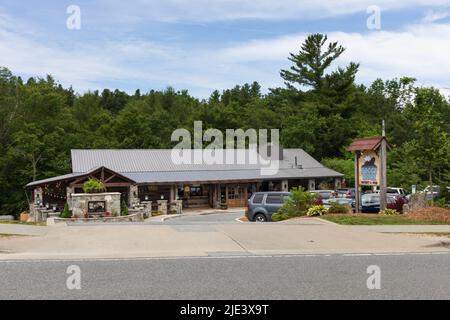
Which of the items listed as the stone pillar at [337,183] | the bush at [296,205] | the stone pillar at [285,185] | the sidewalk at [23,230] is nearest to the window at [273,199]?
the bush at [296,205]

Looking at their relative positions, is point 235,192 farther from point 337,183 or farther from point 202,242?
point 202,242

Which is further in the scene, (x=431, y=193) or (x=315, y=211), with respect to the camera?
(x=431, y=193)

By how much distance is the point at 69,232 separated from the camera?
14.8m

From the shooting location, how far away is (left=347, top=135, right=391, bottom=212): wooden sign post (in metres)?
22.4

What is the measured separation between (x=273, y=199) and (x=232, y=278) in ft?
50.6

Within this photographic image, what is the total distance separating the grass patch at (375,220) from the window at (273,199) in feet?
16.1

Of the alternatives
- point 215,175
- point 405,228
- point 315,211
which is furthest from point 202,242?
point 215,175

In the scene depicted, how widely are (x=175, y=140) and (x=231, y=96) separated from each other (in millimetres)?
34304

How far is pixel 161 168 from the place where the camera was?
44750 mm

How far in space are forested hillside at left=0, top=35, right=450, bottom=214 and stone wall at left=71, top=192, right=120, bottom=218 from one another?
20.9m

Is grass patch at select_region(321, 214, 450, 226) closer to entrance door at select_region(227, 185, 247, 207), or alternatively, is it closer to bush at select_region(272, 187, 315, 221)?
bush at select_region(272, 187, 315, 221)

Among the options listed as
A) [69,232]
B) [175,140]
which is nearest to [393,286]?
[69,232]

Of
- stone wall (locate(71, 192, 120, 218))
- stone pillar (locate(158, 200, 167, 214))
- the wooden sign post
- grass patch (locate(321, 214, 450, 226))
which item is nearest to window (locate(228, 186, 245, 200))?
stone pillar (locate(158, 200, 167, 214))
